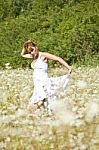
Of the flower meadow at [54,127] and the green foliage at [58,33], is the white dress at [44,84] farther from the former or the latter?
the green foliage at [58,33]

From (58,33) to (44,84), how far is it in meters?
21.2

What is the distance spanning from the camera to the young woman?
8.68 meters

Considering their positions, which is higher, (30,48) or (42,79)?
(30,48)

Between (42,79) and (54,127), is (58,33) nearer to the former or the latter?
(42,79)

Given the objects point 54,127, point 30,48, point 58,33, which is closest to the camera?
point 54,127

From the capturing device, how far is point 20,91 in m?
10.0

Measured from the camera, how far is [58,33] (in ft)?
98.3

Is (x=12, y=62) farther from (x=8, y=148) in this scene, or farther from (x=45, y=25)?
(x=8, y=148)

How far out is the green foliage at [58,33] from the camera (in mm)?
27047

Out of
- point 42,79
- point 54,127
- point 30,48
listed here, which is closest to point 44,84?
point 42,79

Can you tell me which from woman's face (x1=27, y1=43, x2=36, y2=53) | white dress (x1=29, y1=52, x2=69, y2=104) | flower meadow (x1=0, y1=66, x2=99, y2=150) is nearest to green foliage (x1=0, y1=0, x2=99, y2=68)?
white dress (x1=29, y1=52, x2=69, y2=104)

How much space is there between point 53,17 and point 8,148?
28.3m

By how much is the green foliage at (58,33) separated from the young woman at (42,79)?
559 inches

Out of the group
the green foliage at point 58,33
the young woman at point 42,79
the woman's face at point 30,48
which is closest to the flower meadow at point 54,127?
the young woman at point 42,79
